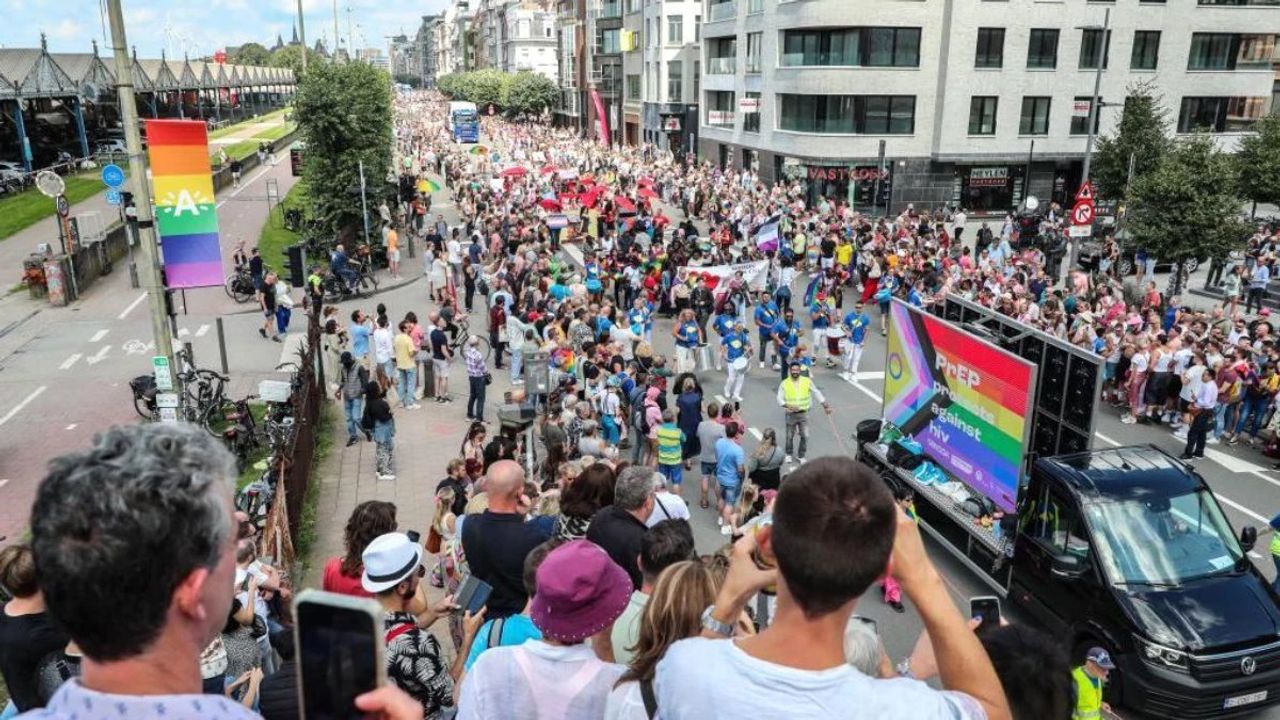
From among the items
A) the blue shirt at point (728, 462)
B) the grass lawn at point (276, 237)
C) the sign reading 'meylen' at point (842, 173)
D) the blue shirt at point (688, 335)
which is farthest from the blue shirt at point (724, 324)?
the sign reading 'meylen' at point (842, 173)

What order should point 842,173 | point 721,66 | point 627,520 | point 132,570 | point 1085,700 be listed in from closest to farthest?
point 132,570 < point 627,520 < point 1085,700 < point 842,173 < point 721,66

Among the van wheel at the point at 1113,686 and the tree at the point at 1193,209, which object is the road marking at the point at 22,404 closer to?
the van wheel at the point at 1113,686

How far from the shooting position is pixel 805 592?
7.76ft

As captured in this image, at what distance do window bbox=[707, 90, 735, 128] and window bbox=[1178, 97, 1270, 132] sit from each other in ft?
77.4

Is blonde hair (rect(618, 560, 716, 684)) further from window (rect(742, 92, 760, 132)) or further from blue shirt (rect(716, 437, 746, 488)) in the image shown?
window (rect(742, 92, 760, 132))

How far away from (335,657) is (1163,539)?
9273mm

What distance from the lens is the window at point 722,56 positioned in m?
54.1

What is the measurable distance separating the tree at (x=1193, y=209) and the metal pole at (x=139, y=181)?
24.1 meters

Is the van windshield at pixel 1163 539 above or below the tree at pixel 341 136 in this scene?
below

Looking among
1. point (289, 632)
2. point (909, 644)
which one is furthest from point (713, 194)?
point (289, 632)

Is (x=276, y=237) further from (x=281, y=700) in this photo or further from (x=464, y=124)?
(x=464, y=124)

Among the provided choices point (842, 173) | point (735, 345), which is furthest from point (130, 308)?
point (842, 173)

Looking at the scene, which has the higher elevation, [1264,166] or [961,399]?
[1264,166]

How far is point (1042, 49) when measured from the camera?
42.4 meters
